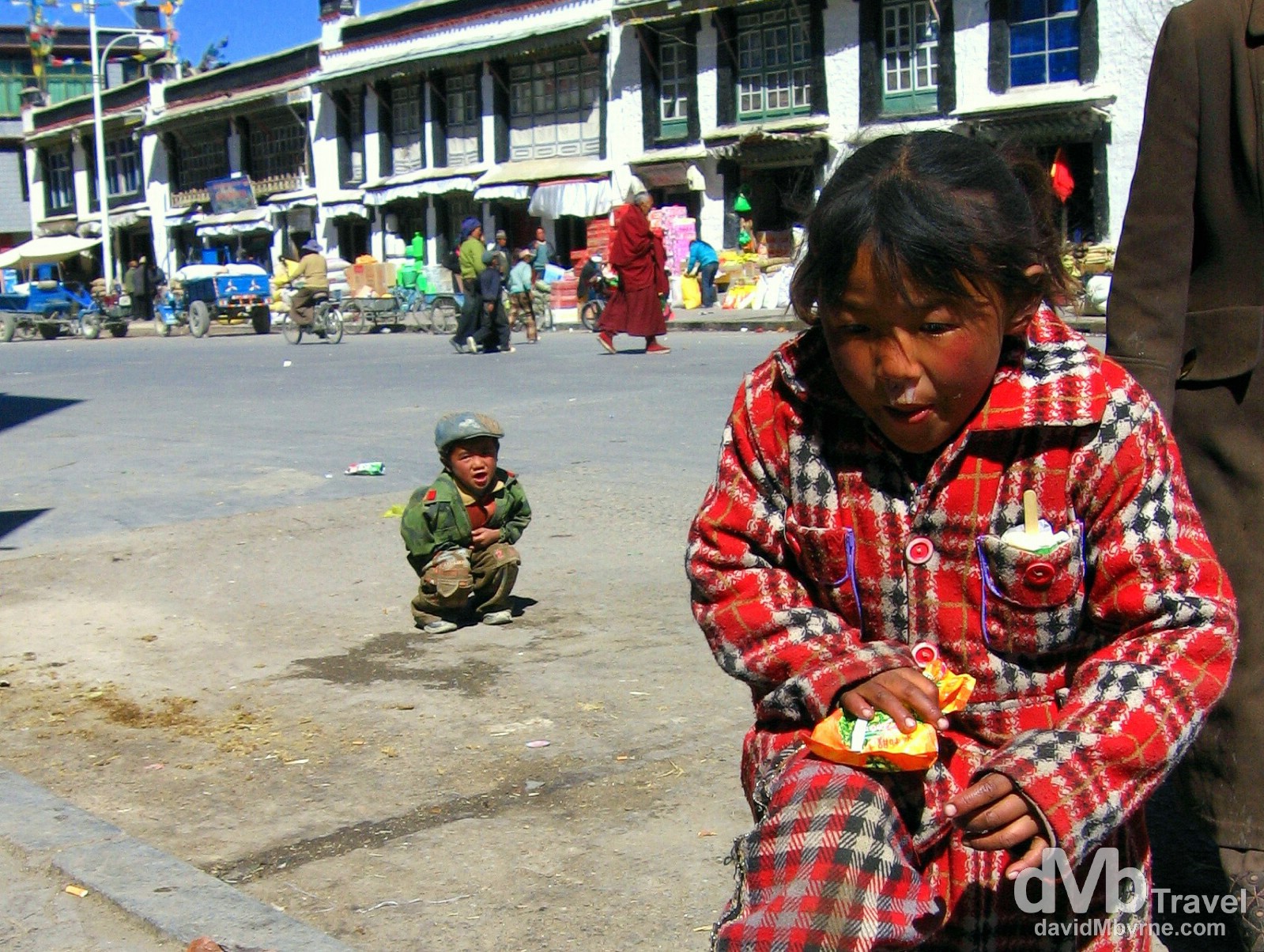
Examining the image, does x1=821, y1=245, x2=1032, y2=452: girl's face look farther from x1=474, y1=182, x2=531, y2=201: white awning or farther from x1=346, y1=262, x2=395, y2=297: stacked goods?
x1=474, y1=182, x2=531, y2=201: white awning

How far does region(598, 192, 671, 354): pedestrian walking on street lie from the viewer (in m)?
16.8

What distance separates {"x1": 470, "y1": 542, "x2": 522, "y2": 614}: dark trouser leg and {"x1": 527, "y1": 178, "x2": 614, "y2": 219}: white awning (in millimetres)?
27624

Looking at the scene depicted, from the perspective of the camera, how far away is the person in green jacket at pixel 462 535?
16.9 feet

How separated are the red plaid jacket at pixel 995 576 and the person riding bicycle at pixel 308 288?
23.1m

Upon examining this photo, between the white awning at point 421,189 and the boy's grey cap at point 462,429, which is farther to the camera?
the white awning at point 421,189

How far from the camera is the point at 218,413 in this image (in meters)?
12.3

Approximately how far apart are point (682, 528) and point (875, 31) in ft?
75.6

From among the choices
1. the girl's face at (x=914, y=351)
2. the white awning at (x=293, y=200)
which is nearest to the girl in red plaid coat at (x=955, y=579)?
the girl's face at (x=914, y=351)

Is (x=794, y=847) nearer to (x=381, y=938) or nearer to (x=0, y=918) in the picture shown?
(x=381, y=938)

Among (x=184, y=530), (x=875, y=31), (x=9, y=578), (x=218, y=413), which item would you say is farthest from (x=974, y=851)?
(x=875, y=31)

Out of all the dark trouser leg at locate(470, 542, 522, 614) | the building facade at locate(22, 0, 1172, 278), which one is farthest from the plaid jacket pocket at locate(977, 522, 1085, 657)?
the building facade at locate(22, 0, 1172, 278)

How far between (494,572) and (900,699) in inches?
140

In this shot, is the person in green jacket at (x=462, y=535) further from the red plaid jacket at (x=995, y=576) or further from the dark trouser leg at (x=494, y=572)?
the red plaid jacket at (x=995, y=576)

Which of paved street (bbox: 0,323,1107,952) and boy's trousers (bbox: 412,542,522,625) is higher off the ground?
boy's trousers (bbox: 412,542,522,625)
